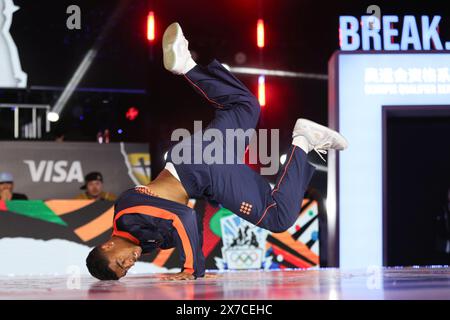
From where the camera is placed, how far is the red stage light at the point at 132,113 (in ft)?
29.4

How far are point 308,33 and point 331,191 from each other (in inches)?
131

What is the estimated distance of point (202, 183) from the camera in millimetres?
4391

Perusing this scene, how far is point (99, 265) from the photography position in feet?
12.6

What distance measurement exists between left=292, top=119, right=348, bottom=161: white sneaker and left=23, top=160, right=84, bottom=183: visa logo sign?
4.03 m

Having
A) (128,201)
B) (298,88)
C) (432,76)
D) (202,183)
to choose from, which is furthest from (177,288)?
(298,88)

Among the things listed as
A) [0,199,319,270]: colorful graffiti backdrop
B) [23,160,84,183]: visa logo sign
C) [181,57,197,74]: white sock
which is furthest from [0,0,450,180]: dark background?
[181,57,197,74]: white sock

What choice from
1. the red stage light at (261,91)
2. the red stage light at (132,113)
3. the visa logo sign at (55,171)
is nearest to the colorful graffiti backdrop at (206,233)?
the visa logo sign at (55,171)

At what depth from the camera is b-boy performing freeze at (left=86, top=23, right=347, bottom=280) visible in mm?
3900

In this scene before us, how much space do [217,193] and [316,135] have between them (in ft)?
2.77

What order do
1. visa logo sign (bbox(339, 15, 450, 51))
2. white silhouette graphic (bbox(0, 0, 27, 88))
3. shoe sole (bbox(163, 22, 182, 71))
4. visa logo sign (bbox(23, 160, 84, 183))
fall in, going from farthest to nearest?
visa logo sign (bbox(23, 160, 84, 183)) < white silhouette graphic (bbox(0, 0, 27, 88)) < visa logo sign (bbox(339, 15, 450, 51)) < shoe sole (bbox(163, 22, 182, 71))

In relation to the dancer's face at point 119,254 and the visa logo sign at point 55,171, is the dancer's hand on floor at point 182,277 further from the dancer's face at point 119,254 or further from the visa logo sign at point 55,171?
the visa logo sign at point 55,171

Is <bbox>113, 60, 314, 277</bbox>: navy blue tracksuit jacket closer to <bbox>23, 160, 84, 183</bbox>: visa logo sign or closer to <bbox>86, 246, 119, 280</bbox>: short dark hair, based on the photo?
<bbox>86, 246, 119, 280</bbox>: short dark hair

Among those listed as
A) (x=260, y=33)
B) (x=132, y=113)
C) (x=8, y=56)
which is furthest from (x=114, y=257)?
(x=260, y=33)

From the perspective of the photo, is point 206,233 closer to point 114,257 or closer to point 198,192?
point 198,192
